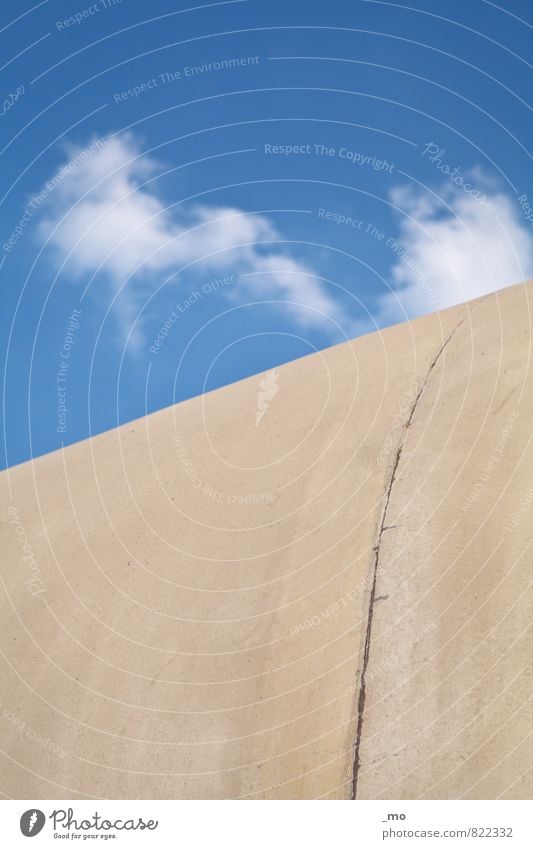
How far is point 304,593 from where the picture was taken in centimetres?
906

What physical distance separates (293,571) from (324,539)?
53cm

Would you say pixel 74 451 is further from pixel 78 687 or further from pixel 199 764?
pixel 199 764

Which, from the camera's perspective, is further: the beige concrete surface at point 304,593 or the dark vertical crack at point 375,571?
the beige concrete surface at point 304,593

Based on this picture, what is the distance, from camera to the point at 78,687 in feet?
30.6

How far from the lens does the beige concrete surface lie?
749cm

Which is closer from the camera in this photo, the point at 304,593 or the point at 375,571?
the point at 375,571

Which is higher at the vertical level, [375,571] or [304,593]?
[375,571]

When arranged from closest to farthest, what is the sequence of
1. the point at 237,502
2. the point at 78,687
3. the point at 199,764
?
the point at 199,764
the point at 78,687
the point at 237,502

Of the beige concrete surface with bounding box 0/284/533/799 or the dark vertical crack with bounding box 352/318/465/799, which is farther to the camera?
the beige concrete surface with bounding box 0/284/533/799

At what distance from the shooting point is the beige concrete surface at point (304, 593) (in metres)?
7.49

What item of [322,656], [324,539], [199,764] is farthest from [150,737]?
[324,539]
